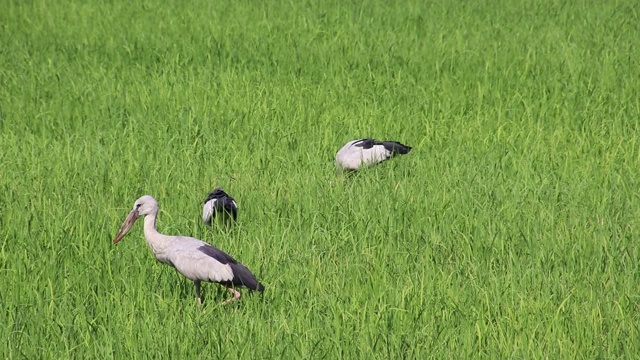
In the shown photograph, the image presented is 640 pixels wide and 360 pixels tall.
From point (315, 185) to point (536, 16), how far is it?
6.81 m

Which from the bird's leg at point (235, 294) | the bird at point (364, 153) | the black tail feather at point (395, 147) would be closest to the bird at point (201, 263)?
the bird's leg at point (235, 294)

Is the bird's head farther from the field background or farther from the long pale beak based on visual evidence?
the field background

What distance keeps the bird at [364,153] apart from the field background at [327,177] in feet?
0.43

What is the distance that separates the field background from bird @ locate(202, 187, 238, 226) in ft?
0.41

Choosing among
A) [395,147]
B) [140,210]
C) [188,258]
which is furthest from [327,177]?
[188,258]

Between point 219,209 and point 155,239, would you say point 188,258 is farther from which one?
point 219,209

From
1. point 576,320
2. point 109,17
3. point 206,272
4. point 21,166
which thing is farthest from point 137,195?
point 109,17

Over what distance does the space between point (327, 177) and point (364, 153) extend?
0.34 metres

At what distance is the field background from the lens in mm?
4930

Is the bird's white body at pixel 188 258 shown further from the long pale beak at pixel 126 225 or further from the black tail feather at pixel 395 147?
the black tail feather at pixel 395 147

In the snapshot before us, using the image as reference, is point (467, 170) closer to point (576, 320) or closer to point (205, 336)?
point (576, 320)

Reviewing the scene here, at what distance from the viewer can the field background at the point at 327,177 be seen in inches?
194

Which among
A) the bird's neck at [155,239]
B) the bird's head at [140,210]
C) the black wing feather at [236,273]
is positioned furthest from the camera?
the bird's head at [140,210]

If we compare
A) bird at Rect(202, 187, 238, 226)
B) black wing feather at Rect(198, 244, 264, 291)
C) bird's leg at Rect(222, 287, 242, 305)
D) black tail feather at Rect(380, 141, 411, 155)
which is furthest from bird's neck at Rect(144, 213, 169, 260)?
black tail feather at Rect(380, 141, 411, 155)
